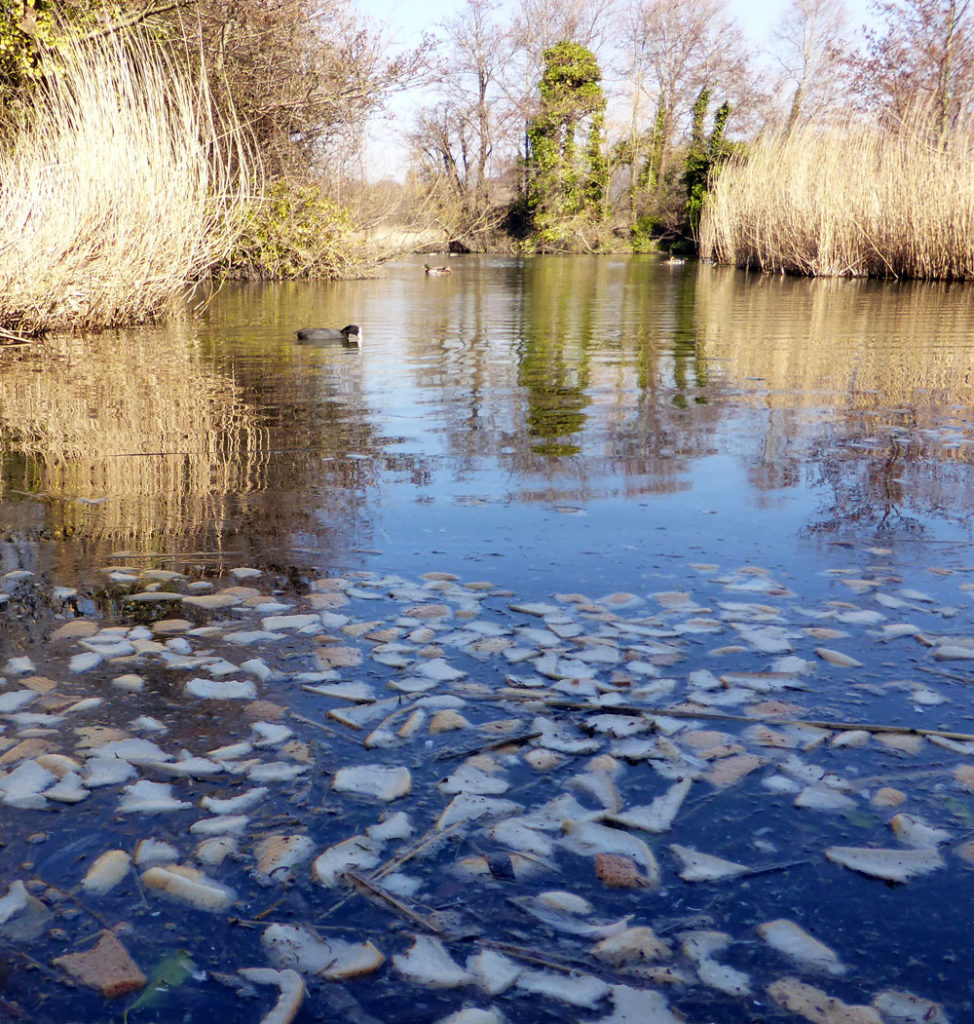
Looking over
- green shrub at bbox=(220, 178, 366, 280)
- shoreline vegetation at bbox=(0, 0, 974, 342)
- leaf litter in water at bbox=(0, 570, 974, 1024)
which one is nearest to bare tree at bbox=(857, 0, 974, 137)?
shoreline vegetation at bbox=(0, 0, 974, 342)

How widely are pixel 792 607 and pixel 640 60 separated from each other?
3770cm

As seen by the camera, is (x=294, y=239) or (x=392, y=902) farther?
(x=294, y=239)

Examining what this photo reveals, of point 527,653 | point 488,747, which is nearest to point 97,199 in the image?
point 527,653

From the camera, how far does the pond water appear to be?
1.27 m

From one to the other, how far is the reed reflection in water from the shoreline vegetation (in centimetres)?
105

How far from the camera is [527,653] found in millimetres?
2096

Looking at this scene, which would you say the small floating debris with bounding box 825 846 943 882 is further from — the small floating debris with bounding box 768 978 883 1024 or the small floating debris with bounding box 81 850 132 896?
the small floating debris with bounding box 81 850 132 896

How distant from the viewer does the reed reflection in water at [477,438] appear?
303cm

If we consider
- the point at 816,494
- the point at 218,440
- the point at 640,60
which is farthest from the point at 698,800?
the point at 640,60

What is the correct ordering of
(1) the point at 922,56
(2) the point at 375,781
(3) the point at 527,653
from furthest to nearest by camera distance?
1. (1) the point at 922,56
2. (3) the point at 527,653
3. (2) the point at 375,781

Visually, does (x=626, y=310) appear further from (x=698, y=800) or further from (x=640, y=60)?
(x=640, y=60)

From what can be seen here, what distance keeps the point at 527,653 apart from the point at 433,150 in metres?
35.3

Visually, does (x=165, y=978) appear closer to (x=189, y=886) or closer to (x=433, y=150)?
(x=189, y=886)

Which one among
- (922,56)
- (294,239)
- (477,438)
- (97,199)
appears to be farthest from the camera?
(922,56)
